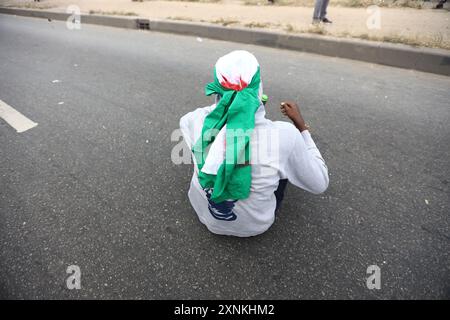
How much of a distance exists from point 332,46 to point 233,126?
4672 mm

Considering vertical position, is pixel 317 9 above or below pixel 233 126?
above

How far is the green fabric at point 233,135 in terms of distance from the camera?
142cm

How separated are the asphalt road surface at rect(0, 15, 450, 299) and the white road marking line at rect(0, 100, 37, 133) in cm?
9

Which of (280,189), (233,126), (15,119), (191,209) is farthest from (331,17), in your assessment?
(15,119)

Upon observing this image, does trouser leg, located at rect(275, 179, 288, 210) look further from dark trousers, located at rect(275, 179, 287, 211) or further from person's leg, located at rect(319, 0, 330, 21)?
person's leg, located at rect(319, 0, 330, 21)

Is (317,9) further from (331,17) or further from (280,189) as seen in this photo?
(280,189)

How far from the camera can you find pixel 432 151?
2713mm

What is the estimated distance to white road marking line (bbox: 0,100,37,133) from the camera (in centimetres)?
344

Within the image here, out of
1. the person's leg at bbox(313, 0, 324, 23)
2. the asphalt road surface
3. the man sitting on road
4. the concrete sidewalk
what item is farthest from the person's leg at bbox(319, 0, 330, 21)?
the man sitting on road

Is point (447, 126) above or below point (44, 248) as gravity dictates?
above

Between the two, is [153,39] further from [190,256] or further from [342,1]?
[190,256]

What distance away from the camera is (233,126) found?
143cm
